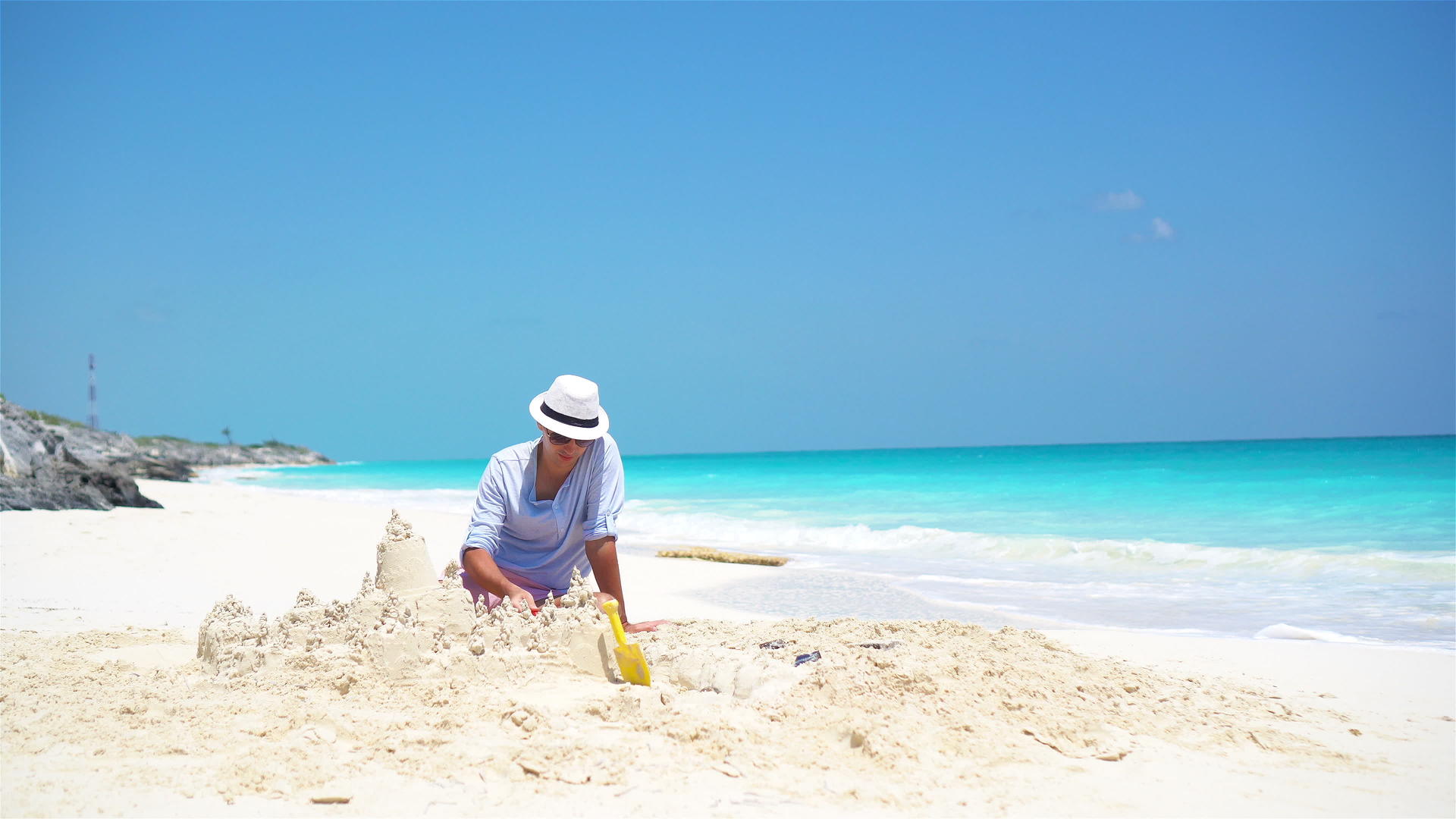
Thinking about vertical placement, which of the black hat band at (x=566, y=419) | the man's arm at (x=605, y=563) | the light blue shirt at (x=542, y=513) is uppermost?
the black hat band at (x=566, y=419)

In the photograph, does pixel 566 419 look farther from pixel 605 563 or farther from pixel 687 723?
pixel 687 723

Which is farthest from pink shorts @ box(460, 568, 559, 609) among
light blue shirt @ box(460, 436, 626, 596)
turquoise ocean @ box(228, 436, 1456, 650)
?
turquoise ocean @ box(228, 436, 1456, 650)

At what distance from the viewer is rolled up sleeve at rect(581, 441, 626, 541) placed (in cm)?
388

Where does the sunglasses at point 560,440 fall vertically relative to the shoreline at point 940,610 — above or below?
above

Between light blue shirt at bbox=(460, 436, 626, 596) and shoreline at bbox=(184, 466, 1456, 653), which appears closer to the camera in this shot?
light blue shirt at bbox=(460, 436, 626, 596)

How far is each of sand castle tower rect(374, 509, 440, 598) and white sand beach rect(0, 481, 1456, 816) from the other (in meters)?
0.06

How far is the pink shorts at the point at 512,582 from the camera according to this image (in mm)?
3988

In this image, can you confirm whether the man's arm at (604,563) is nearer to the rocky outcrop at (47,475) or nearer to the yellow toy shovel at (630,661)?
the yellow toy shovel at (630,661)

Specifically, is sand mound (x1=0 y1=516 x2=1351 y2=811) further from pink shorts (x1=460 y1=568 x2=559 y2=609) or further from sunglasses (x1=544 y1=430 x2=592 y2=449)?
sunglasses (x1=544 y1=430 x2=592 y2=449)

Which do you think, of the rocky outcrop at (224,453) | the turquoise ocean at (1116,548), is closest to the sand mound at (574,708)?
the turquoise ocean at (1116,548)

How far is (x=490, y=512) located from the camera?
3990 millimetres

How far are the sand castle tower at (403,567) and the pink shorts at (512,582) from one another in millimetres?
404

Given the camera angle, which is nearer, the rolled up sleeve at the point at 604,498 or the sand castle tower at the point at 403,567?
the sand castle tower at the point at 403,567

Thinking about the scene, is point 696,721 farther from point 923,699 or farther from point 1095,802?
point 1095,802
